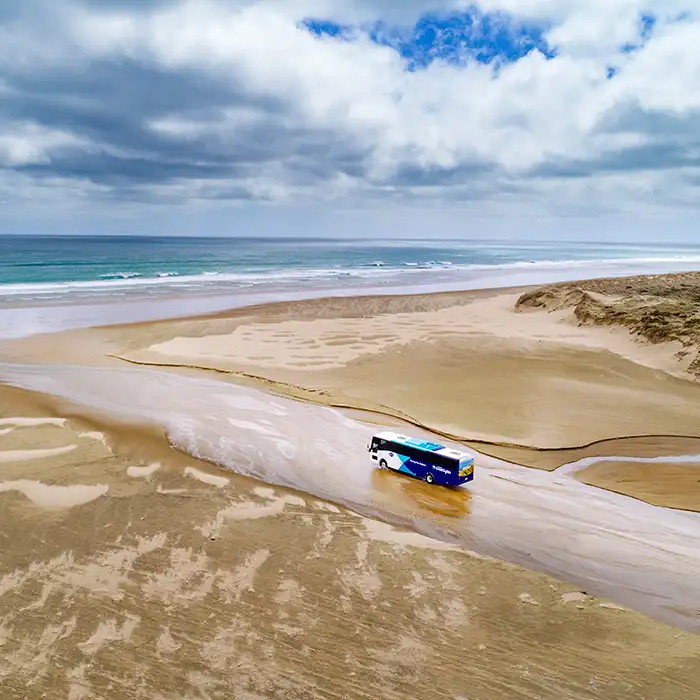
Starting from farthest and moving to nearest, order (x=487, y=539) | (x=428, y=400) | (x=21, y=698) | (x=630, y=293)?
(x=630, y=293) < (x=428, y=400) < (x=487, y=539) < (x=21, y=698)

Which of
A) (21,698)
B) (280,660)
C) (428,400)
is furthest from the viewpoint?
(428,400)

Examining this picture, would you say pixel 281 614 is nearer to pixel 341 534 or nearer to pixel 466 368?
pixel 341 534

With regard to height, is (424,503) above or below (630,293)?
below

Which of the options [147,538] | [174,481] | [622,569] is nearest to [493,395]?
[622,569]

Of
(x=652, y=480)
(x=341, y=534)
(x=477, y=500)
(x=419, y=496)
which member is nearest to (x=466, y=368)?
(x=652, y=480)

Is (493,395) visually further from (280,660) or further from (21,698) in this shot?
(21,698)

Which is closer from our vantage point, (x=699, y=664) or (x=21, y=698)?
(x=21, y=698)
